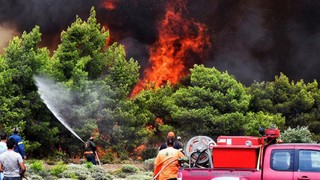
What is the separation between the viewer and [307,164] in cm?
1281

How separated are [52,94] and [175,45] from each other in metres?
31.3

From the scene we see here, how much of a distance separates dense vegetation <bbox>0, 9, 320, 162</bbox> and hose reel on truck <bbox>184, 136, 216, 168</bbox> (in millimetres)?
24011

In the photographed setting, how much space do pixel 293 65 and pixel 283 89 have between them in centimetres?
1404

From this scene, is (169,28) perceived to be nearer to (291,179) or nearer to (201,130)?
(201,130)

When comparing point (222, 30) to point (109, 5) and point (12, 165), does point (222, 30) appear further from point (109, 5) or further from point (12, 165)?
point (12, 165)

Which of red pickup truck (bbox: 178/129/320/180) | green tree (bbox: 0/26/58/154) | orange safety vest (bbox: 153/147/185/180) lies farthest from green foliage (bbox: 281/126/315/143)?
red pickup truck (bbox: 178/129/320/180)

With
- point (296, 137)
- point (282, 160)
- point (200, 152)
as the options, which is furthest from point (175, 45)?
point (282, 160)

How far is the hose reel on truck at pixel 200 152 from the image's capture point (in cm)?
1374

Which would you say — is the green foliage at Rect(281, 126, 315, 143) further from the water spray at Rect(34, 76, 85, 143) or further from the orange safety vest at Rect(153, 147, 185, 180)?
the orange safety vest at Rect(153, 147, 185, 180)

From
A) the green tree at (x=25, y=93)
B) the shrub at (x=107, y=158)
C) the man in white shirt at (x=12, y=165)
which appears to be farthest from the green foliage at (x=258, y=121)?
the man in white shirt at (x=12, y=165)

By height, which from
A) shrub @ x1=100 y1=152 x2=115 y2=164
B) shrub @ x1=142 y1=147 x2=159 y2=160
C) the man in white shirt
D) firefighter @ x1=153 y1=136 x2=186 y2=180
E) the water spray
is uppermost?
the water spray

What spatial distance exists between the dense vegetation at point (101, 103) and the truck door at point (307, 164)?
26.7 m

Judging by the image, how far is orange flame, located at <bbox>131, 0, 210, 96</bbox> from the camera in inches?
2648

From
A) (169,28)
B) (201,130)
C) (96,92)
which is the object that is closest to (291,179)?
(96,92)
